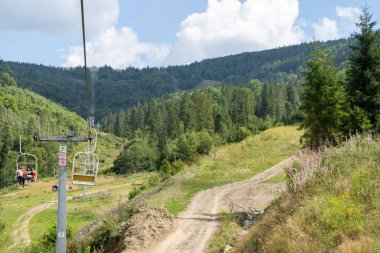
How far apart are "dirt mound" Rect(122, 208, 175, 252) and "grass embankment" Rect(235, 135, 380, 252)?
446 cm

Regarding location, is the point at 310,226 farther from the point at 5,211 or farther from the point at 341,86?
the point at 5,211

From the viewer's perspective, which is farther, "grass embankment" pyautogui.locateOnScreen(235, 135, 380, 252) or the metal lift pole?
the metal lift pole

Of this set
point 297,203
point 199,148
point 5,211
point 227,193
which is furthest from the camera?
point 199,148

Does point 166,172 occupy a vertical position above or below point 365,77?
below

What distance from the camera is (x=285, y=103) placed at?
164 m

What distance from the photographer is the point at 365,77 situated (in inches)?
1096

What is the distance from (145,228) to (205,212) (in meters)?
4.89

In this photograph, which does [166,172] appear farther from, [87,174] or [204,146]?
[87,174]

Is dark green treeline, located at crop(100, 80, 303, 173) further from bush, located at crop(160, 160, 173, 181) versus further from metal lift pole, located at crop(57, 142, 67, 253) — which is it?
metal lift pole, located at crop(57, 142, 67, 253)

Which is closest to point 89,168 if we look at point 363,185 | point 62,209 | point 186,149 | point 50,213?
point 62,209

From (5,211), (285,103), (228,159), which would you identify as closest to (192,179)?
(228,159)

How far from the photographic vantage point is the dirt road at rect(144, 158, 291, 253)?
570 inches

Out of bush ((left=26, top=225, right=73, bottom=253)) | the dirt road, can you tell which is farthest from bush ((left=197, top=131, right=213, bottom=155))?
bush ((left=26, top=225, right=73, bottom=253))

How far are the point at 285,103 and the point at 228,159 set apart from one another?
12258 centimetres
